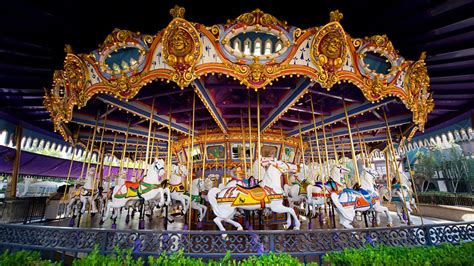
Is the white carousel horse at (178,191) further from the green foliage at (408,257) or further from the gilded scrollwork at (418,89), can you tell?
the gilded scrollwork at (418,89)

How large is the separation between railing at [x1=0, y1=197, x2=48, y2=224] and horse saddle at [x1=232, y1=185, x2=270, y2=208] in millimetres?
7729

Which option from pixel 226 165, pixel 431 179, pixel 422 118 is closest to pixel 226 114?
pixel 226 165

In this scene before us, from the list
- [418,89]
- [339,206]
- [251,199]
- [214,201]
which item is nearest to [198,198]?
[214,201]

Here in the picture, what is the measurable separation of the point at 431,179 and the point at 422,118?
2458cm

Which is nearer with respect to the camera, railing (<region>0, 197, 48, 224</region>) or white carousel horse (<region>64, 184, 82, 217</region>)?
railing (<region>0, 197, 48, 224</region>)

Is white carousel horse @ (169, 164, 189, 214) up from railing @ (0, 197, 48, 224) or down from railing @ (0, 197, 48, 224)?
up

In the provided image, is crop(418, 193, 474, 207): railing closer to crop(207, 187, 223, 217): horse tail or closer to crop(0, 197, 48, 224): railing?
crop(207, 187, 223, 217): horse tail

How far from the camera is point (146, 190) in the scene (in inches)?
216

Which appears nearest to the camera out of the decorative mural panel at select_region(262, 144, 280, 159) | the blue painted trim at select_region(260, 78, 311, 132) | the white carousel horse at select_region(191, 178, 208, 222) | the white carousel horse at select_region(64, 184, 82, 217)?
the blue painted trim at select_region(260, 78, 311, 132)

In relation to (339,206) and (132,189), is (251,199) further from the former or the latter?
(132,189)

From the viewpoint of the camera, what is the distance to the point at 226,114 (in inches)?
317

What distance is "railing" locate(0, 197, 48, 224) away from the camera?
675cm

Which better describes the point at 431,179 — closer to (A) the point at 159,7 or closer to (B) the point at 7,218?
(A) the point at 159,7

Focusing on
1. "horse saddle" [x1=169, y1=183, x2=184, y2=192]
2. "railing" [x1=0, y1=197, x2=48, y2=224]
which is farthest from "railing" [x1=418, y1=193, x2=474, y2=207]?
"railing" [x1=0, y1=197, x2=48, y2=224]
